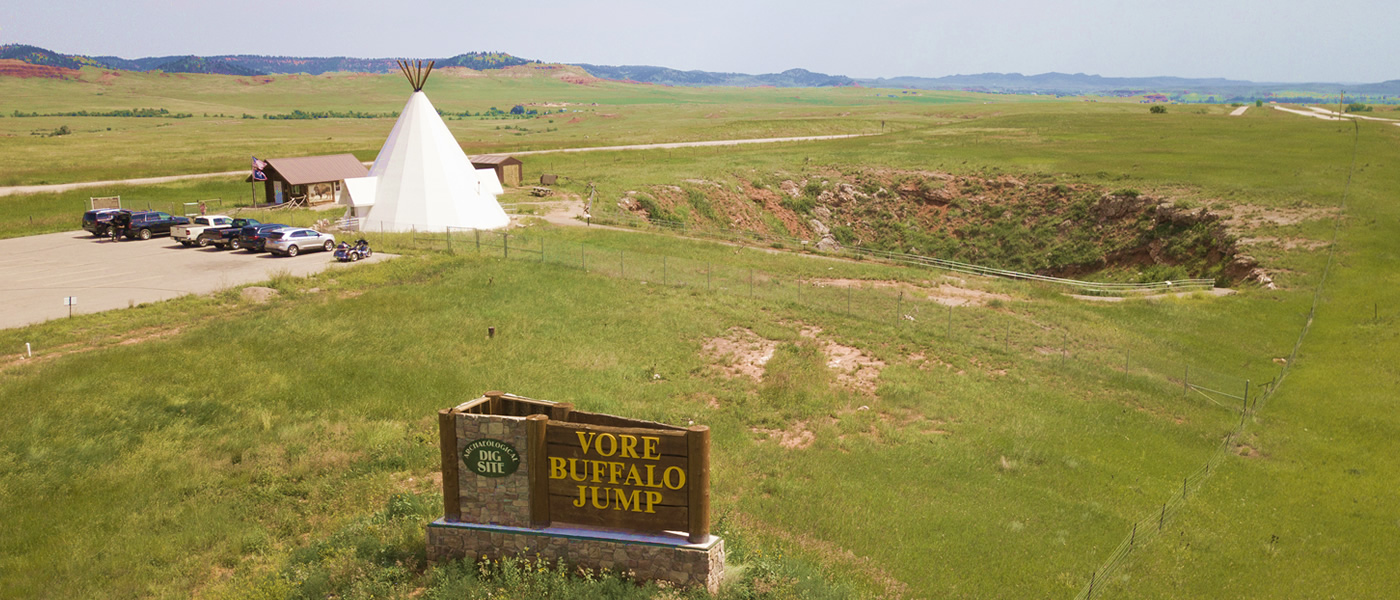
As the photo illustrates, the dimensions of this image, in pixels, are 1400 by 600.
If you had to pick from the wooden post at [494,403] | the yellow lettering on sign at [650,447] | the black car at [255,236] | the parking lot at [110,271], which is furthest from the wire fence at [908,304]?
the wooden post at [494,403]

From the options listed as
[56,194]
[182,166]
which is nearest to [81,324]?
[56,194]

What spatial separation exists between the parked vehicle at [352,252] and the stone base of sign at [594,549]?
28.7 metres

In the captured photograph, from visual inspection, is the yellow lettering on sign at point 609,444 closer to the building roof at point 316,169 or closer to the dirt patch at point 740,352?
the dirt patch at point 740,352

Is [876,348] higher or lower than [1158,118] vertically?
lower

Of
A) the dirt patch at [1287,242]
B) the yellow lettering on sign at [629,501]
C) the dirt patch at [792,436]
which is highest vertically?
the dirt patch at [1287,242]

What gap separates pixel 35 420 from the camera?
17734 millimetres

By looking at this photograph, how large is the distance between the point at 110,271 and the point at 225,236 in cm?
638

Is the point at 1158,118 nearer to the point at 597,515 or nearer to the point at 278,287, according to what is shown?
the point at 278,287

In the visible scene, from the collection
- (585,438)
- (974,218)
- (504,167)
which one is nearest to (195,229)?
(504,167)

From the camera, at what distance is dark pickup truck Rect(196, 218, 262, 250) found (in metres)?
40.6

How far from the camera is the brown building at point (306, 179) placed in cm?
5334

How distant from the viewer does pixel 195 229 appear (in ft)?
136

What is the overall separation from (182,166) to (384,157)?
4329 centimetres

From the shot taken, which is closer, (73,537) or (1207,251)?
(73,537)
